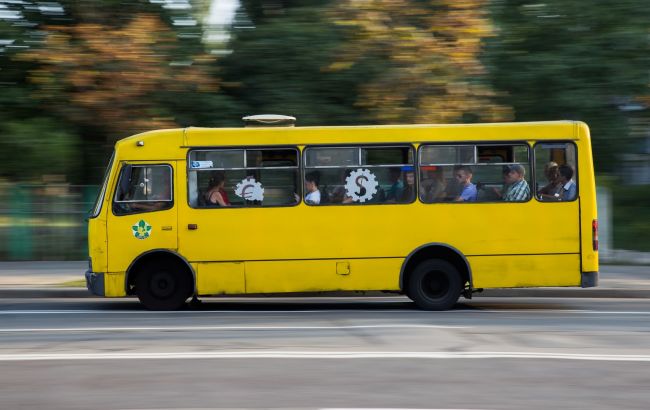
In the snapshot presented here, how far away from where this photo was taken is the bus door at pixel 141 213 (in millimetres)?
12695

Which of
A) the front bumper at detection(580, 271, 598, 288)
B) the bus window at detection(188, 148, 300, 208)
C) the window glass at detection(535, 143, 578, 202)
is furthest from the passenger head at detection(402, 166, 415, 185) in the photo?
the front bumper at detection(580, 271, 598, 288)

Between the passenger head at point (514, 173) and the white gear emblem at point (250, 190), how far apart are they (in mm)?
3294

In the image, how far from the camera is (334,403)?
653cm

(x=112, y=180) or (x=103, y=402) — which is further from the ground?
(x=112, y=180)

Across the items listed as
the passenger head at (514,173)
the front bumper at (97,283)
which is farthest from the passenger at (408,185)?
the front bumper at (97,283)

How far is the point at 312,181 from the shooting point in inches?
506

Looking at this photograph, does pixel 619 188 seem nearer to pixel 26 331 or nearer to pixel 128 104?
pixel 128 104

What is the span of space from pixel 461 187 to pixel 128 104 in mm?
8470

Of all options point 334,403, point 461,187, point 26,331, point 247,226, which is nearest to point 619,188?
point 461,187

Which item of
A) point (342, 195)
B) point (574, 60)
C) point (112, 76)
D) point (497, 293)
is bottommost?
point (497, 293)

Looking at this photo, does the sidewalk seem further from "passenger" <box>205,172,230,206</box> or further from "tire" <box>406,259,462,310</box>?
"passenger" <box>205,172,230,206</box>

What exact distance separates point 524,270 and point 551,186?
1184mm

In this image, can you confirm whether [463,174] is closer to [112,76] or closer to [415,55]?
[415,55]

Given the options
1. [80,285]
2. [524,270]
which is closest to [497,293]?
[524,270]
